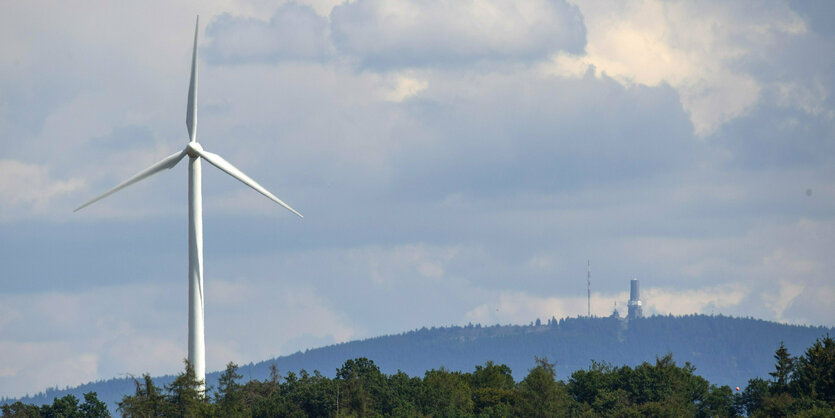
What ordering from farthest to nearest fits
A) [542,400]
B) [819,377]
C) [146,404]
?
[542,400], [819,377], [146,404]

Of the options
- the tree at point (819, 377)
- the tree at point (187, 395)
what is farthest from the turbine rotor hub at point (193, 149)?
the tree at point (819, 377)

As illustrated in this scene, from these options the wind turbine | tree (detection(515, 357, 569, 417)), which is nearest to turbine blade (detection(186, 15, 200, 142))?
the wind turbine

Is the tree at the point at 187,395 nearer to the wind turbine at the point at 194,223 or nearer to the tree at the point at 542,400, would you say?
the wind turbine at the point at 194,223

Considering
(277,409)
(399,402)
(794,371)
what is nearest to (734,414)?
(794,371)

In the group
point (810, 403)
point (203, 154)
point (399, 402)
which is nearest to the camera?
point (203, 154)

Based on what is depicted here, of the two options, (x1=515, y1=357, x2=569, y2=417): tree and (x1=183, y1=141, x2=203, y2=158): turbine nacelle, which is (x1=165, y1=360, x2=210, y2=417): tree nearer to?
(x1=183, y1=141, x2=203, y2=158): turbine nacelle

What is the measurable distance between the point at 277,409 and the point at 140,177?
4327cm

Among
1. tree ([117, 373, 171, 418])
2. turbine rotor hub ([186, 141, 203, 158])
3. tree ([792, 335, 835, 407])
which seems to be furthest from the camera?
tree ([792, 335, 835, 407])

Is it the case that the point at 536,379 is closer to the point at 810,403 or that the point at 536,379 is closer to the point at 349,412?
the point at 349,412

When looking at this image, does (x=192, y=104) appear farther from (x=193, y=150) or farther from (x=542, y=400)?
(x=542, y=400)

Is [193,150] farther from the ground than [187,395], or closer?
farther from the ground

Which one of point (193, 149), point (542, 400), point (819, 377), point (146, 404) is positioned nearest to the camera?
point (193, 149)

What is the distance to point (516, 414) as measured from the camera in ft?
626

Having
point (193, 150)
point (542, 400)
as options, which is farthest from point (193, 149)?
point (542, 400)
